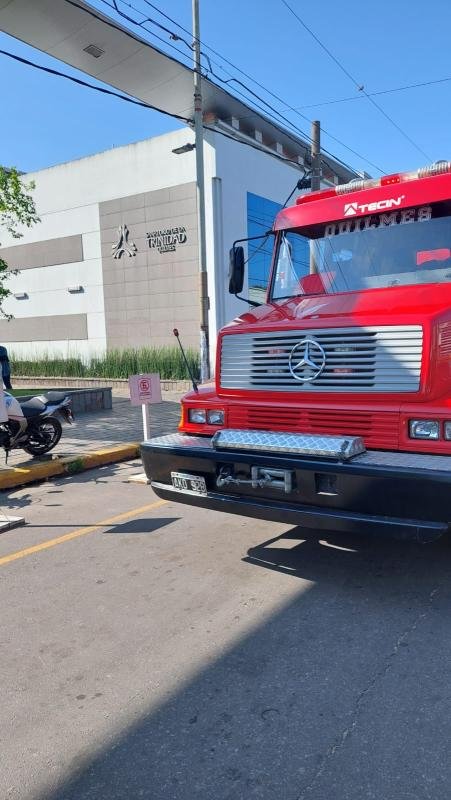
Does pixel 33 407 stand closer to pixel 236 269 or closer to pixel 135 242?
pixel 236 269

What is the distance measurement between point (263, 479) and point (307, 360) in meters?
0.86

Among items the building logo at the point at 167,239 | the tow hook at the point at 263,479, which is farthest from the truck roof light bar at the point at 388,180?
the building logo at the point at 167,239

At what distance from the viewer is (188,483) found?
428 centimetres

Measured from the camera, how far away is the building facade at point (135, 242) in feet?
63.6

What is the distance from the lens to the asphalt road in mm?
2346

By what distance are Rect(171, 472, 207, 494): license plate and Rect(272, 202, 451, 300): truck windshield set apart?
193 centimetres

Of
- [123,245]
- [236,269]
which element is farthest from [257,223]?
[236,269]

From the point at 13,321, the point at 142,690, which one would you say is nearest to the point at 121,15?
the point at 142,690

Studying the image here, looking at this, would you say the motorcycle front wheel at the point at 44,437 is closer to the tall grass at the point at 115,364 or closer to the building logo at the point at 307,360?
the building logo at the point at 307,360

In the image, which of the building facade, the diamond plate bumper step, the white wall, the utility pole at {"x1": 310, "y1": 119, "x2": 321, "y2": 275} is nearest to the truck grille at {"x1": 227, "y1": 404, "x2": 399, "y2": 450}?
the diamond plate bumper step

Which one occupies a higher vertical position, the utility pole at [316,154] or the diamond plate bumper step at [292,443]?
the utility pole at [316,154]

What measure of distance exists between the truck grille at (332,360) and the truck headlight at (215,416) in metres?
0.20

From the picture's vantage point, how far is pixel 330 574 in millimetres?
4207

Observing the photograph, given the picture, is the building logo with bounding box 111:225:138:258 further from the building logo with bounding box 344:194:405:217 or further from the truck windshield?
the building logo with bounding box 344:194:405:217
